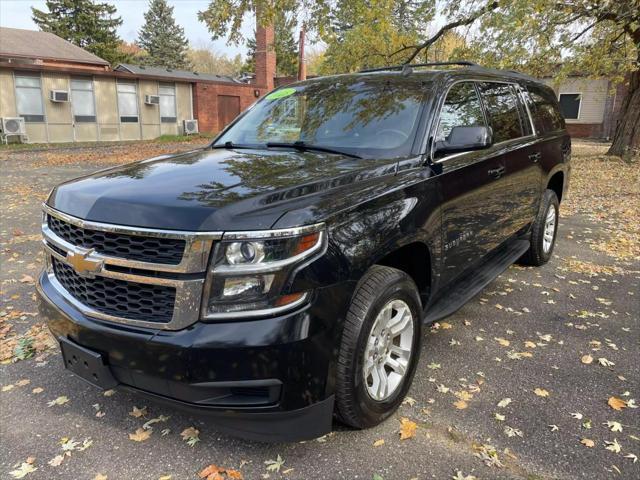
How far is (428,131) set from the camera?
324 cm

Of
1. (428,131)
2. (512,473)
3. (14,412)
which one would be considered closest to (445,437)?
(512,473)

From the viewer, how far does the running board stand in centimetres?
337

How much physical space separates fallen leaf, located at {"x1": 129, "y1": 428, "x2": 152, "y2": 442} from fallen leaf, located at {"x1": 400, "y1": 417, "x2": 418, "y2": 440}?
1.39 m

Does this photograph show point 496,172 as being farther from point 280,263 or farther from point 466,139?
point 280,263

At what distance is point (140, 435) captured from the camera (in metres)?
2.74

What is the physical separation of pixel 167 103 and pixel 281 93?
25.2 meters

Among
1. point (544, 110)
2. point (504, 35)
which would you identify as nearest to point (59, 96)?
point (504, 35)

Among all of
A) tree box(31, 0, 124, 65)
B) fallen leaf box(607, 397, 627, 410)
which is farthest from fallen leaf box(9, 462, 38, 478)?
tree box(31, 0, 124, 65)

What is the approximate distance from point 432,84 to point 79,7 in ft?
155

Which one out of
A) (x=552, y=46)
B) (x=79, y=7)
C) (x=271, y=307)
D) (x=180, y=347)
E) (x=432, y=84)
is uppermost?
(x=79, y=7)

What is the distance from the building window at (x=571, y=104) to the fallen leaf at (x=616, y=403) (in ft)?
93.8

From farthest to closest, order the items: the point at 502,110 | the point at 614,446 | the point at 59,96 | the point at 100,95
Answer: the point at 100,95, the point at 59,96, the point at 502,110, the point at 614,446

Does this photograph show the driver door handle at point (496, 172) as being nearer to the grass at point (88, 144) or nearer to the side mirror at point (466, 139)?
the side mirror at point (466, 139)

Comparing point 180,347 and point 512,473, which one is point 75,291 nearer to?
point 180,347
